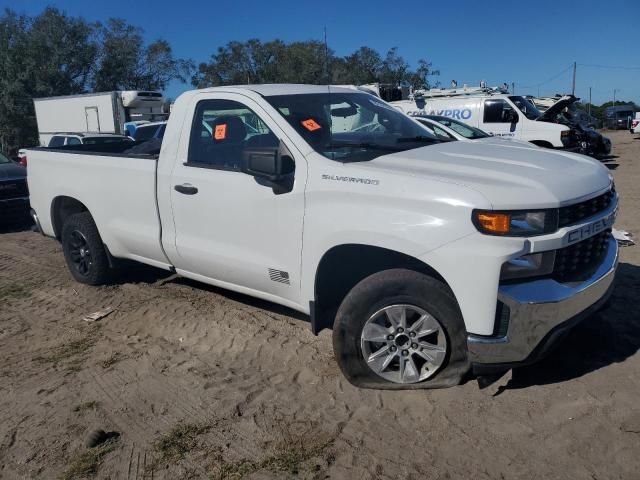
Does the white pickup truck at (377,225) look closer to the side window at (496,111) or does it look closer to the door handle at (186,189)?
the door handle at (186,189)

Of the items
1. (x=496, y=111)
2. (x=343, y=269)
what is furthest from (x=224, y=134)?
(x=496, y=111)

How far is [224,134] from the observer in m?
4.58

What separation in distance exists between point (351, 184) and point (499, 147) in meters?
1.35

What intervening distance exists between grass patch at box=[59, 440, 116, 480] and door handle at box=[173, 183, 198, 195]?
75.7 inches

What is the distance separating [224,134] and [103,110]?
1769cm

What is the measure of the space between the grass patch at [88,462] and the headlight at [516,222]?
7.83 feet

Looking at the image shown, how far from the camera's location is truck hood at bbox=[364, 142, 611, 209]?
315cm

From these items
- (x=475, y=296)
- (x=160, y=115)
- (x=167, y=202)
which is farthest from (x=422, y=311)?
(x=160, y=115)

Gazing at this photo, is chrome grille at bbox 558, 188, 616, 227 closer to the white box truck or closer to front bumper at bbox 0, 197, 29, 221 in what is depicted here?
front bumper at bbox 0, 197, 29, 221

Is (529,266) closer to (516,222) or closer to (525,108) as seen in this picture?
(516,222)

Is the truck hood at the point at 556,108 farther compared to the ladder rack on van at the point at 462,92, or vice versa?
the ladder rack on van at the point at 462,92

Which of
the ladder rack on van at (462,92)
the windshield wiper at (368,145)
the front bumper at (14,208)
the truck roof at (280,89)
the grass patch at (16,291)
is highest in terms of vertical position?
the ladder rack on van at (462,92)

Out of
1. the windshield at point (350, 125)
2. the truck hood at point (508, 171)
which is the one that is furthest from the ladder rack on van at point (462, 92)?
the truck hood at point (508, 171)

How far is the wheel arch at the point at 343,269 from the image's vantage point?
365 centimetres
